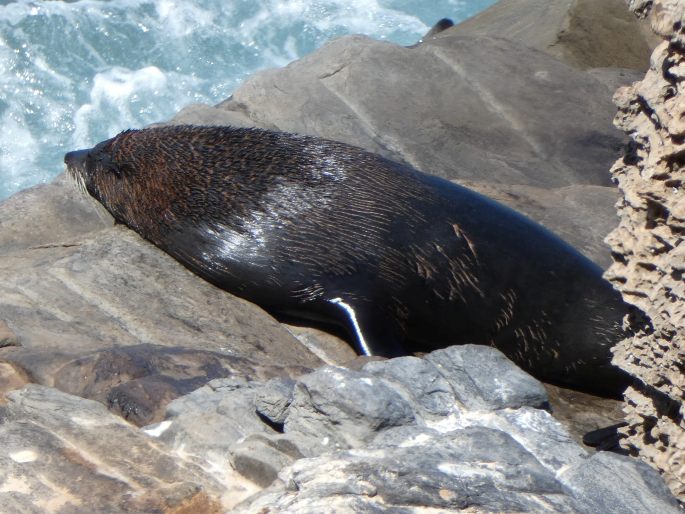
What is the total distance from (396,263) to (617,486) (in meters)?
2.86

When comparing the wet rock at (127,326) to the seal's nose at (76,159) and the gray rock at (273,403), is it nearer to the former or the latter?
the gray rock at (273,403)

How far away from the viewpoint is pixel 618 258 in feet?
13.0

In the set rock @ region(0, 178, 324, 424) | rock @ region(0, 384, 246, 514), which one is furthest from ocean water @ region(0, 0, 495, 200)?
rock @ region(0, 384, 246, 514)

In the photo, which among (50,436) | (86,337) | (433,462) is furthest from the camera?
(86,337)

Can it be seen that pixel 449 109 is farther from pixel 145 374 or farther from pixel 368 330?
pixel 145 374

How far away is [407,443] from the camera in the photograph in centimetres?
338

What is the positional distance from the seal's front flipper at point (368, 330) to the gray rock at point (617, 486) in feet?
7.68

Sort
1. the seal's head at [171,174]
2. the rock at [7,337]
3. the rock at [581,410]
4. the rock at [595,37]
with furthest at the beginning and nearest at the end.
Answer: the rock at [595,37] → the seal's head at [171,174] → the rock at [581,410] → the rock at [7,337]

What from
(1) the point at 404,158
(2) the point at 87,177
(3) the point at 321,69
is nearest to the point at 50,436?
(2) the point at 87,177

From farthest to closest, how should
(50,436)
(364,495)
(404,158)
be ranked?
(404,158)
(50,436)
(364,495)

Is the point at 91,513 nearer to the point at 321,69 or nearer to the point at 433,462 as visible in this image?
the point at 433,462

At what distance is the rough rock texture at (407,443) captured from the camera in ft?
9.70

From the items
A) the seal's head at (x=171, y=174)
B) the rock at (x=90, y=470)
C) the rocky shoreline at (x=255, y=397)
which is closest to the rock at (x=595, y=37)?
the rocky shoreline at (x=255, y=397)

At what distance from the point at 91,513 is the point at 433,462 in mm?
946
